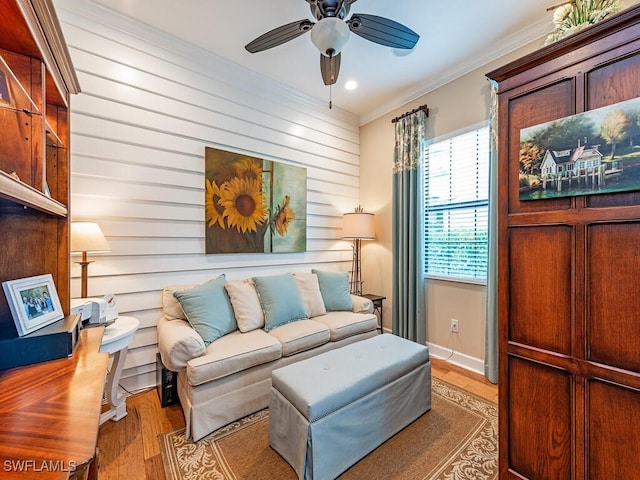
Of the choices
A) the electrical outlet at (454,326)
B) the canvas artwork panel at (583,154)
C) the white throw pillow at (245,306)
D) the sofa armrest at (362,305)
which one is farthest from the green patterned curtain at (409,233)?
the canvas artwork panel at (583,154)

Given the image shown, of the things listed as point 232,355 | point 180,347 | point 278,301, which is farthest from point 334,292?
point 180,347

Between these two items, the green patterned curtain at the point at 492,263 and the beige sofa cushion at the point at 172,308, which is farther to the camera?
the green patterned curtain at the point at 492,263

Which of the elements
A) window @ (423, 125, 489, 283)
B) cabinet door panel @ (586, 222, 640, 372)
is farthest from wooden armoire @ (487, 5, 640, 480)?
window @ (423, 125, 489, 283)

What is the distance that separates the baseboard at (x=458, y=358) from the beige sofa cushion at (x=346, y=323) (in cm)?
81

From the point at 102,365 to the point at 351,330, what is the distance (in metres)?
2.09

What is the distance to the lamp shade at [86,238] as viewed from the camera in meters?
1.88

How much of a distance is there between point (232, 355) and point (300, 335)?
0.60m

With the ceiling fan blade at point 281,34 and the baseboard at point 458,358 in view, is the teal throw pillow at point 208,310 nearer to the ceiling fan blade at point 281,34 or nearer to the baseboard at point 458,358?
the ceiling fan blade at point 281,34

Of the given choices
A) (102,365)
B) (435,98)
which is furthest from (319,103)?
(102,365)

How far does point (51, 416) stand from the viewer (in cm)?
70

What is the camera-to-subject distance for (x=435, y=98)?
124 inches

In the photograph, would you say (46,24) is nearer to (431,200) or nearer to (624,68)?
(624,68)

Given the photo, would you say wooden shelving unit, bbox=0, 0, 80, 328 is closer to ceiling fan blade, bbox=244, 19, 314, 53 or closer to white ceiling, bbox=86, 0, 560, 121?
ceiling fan blade, bbox=244, 19, 314, 53

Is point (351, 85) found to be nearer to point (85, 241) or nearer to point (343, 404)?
point (85, 241)
